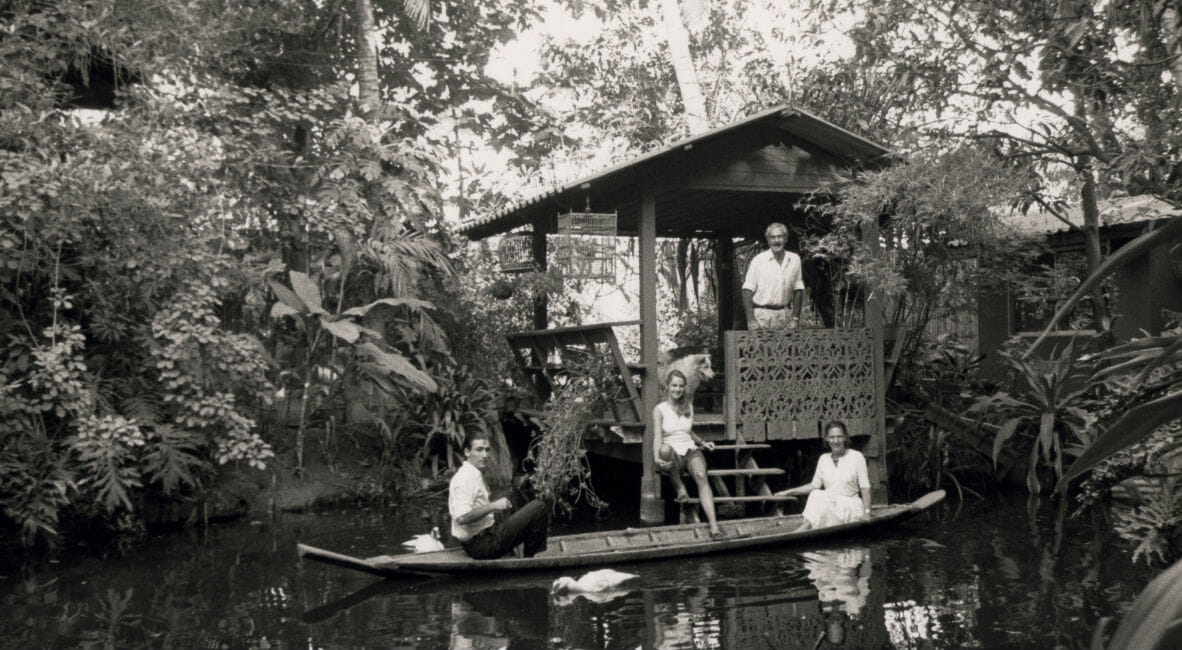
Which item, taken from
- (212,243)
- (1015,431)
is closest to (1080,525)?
(1015,431)

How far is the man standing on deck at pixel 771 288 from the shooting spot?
1153 centimetres

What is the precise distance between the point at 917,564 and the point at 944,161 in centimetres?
428

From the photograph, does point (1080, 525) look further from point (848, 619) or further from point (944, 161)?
point (848, 619)

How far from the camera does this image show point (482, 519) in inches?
344

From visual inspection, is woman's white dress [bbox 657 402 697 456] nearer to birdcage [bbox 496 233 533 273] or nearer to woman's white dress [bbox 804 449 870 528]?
woman's white dress [bbox 804 449 870 528]

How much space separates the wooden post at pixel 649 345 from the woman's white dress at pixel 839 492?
1909 millimetres

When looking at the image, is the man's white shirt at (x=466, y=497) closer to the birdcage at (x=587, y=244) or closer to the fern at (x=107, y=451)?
the fern at (x=107, y=451)

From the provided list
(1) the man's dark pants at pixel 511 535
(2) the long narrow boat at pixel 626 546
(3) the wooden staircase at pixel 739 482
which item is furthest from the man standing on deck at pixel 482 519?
(3) the wooden staircase at pixel 739 482

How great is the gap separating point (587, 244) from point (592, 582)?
491 centimetres

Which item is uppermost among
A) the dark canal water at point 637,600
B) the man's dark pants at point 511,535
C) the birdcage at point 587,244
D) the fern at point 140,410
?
the birdcage at point 587,244

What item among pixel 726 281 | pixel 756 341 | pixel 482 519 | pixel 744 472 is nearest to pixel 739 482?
pixel 744 472

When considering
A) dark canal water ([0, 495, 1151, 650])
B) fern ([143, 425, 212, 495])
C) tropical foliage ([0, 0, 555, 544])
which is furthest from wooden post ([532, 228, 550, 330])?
fern ([143, 425, 212, 495])

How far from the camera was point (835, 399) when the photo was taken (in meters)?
11.7

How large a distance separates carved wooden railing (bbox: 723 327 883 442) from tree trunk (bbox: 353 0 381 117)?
269 inches
